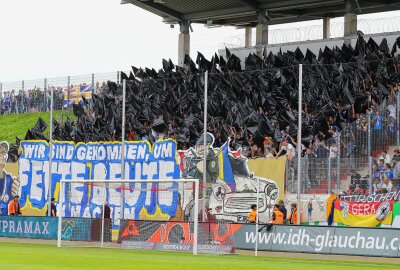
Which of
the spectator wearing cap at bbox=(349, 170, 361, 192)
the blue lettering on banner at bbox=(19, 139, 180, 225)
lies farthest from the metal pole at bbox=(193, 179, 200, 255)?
the spectator wearing cap at bbox=(349, 170, 361, 192)

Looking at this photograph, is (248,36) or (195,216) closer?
(195,216)

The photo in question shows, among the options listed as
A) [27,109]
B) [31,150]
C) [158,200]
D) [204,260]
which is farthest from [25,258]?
[27,109]

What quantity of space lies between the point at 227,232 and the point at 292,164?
3596 millimetres

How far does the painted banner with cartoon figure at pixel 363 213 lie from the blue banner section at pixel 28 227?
35.1ft

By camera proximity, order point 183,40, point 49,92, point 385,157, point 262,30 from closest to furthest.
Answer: point 385,157, point 49,92, point 262,30, point 183,40

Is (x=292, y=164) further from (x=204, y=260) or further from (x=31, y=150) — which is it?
(x=31, y=150)

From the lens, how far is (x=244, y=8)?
1971 inches

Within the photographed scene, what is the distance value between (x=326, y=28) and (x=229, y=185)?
71.0 ft

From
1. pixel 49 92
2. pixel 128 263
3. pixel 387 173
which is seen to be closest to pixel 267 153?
pixel 387 173

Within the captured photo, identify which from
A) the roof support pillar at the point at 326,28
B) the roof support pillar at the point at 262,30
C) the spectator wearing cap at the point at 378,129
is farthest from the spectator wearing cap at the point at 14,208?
the roof support pillar at the point at 326,28

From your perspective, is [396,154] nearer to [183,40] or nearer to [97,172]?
[97,172]

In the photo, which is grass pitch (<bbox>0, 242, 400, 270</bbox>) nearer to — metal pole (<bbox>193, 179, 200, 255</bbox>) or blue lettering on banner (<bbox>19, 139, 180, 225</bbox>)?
metal pole (<bbox>193, 179, 200, 255</bbox>)

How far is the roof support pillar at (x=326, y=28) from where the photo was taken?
50281 mm

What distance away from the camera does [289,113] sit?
33625 mm
